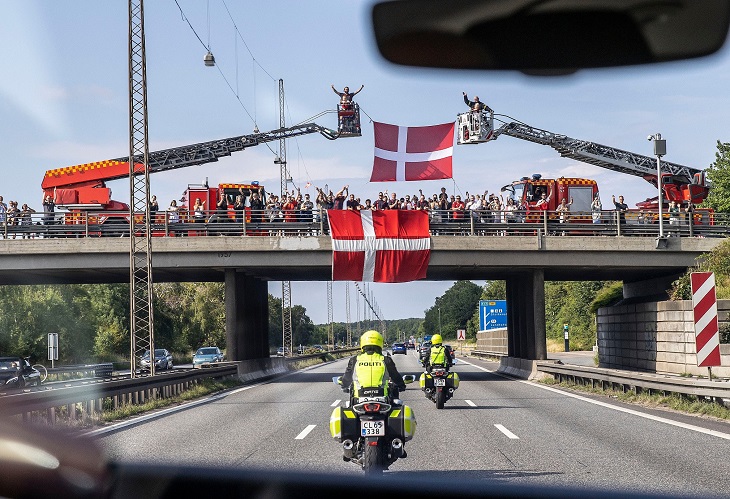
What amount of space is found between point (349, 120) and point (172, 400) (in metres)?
21.2

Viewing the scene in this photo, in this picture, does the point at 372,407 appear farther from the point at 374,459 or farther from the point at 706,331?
the point at 706,331

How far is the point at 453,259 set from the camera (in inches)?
1379

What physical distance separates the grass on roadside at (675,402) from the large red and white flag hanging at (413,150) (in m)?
8.42

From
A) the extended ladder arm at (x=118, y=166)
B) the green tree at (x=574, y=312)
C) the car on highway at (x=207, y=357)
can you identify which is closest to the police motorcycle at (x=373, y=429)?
the extended ladder arm at (x=118, y=166)

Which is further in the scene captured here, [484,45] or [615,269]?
[615,269]

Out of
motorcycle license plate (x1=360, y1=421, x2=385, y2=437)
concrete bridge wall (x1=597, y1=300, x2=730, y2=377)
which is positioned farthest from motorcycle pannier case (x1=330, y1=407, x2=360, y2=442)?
concrete bridge wall (x1=597, y1=300, x2=730, y2=377)

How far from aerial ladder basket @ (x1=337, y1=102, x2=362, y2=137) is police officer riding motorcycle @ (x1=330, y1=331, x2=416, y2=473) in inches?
255

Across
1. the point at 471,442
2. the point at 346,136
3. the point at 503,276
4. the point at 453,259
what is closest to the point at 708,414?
the point at 471,442

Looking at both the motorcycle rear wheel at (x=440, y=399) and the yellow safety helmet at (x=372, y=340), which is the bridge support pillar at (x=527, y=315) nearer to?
the motorcycle rear wheel at (x=440, y=399)

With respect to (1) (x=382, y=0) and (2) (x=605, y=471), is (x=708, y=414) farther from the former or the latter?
(1) (x=382, y=0)

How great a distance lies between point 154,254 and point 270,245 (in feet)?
14.1

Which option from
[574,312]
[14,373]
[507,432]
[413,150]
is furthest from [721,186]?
[574,312]

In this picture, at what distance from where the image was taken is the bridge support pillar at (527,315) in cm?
3578

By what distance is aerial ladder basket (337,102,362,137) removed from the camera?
3.74m
